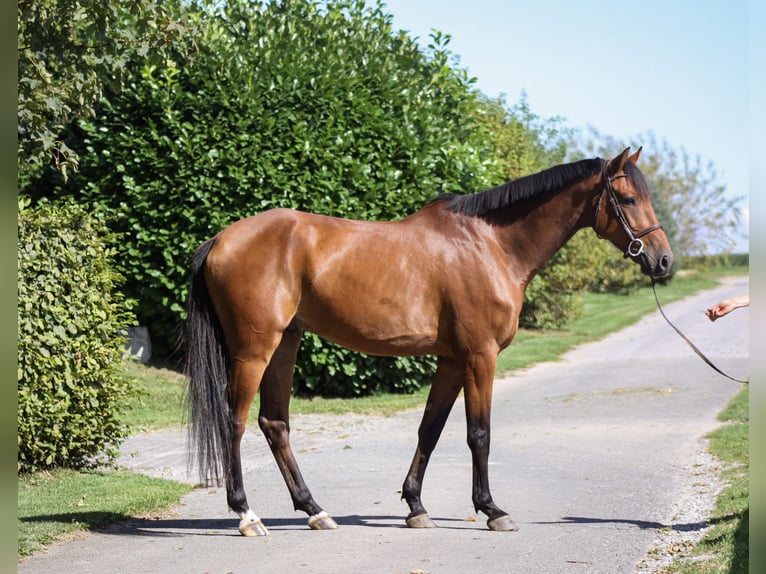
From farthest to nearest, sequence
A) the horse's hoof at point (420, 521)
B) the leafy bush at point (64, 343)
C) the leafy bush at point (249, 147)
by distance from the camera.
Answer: the leafy bush at point (249, 147) < the leafy bush at point (64, 343) < the horse's hoof at point (420, 521)

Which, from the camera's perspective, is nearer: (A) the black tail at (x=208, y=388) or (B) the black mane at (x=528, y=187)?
(A) the black tail at (x=208, y=388)

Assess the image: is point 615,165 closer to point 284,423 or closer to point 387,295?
point 387,295

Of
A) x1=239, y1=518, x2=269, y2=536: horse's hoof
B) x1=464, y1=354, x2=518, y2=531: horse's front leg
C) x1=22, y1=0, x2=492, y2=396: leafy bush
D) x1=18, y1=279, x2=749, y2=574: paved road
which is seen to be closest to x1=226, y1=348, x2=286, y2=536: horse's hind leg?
x1=239, y1=518, x2=269, y2=536: horse's hoof

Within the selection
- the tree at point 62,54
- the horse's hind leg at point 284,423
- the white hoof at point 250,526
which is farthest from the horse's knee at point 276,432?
the tree at point 62,54

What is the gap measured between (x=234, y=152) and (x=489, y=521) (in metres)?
7.00

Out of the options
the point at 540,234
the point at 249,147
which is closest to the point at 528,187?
the point at 540,234

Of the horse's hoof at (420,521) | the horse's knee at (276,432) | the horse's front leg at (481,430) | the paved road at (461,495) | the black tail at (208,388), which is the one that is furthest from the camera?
the horse's knee at (276,432)

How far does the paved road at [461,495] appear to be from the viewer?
5.38 m

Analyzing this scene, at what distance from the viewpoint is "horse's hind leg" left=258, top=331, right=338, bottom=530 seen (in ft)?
20.2

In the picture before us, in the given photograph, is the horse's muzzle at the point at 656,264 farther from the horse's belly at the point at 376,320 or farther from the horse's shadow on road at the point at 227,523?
the horse's shadow on road at the point at 227,523

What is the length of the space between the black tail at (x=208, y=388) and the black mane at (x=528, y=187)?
1.86 meters

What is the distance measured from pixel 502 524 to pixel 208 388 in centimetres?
211

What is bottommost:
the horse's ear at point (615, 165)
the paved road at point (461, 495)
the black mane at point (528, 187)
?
the paved road at point (461, 495)

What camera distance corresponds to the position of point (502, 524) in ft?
19.7
